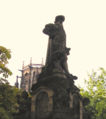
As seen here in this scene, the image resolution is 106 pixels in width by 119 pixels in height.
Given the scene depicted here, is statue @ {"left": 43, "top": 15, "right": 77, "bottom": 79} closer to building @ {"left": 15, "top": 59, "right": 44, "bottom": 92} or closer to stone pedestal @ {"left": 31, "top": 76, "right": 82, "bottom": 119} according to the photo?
stone pedestal @ {"left": 31, "top": 76, "right": 82, "bottom": 119}

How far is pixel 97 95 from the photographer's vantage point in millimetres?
23781

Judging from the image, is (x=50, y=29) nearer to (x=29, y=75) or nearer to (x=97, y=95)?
(x=97, y=95)

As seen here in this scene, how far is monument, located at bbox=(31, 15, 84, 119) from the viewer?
32.2ft

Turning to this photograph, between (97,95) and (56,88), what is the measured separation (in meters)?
14.8

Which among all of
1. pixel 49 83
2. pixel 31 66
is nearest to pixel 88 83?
pixel 49 83

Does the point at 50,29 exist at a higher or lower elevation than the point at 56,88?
higher

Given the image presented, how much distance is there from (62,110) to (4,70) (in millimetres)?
5695

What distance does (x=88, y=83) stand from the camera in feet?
86.0

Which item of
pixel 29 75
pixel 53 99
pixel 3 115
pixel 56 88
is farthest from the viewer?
pixel 29 75

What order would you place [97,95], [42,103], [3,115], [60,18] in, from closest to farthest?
[42,103], [3,115], [60,18], [97,95]

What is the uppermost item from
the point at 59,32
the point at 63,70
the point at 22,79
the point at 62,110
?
the point at 22,79

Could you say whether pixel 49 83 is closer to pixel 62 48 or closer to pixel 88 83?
pixel 62 48

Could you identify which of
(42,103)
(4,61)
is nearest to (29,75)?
(4,61)

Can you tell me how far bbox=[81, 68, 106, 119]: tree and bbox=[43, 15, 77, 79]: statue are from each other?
35.9 ft
